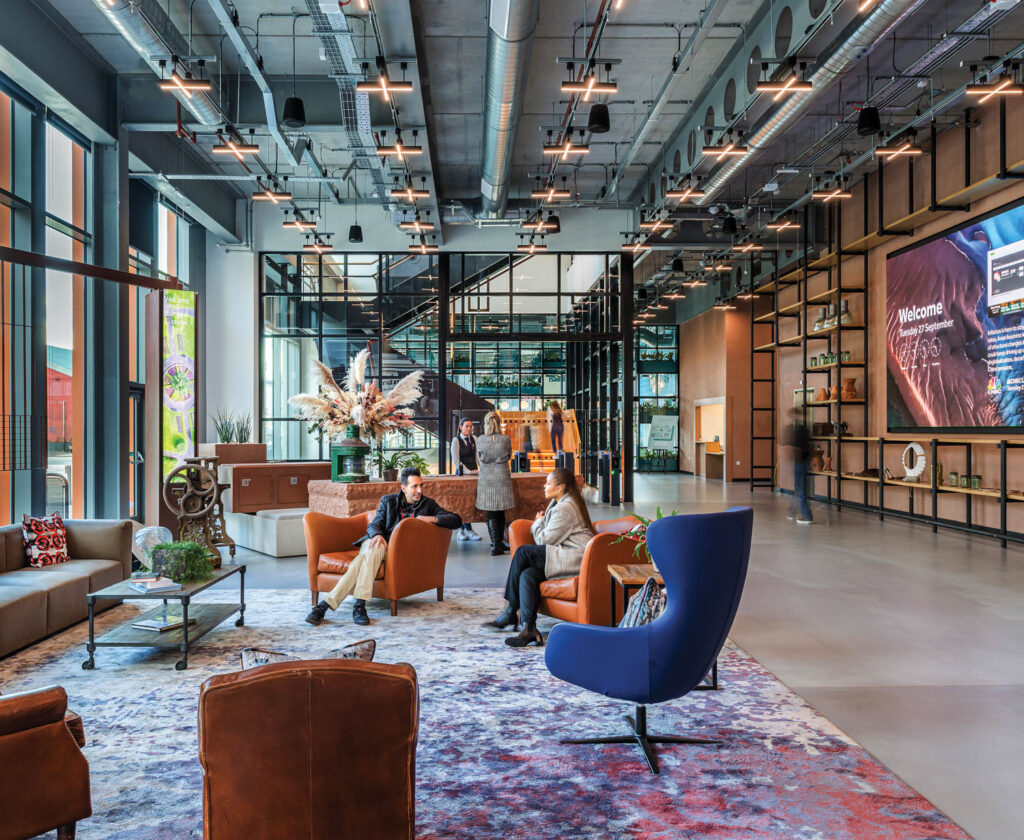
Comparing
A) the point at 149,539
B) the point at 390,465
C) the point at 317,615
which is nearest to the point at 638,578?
the point at 317,615

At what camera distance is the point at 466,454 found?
9.91 meters

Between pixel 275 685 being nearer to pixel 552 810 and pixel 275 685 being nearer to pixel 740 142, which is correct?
pixel 552 810

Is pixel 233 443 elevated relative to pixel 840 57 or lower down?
lower down

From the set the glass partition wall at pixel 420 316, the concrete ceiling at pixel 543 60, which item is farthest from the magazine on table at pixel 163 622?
the glass partition wall at pixel 420 316

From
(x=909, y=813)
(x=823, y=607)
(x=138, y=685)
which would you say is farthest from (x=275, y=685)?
(x=823, y=607)

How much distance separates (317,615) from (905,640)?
405cm

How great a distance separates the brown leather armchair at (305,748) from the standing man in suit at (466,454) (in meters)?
7.84

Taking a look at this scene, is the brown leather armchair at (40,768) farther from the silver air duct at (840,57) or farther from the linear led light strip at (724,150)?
the linear led light strip at (724,150)

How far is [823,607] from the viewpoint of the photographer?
5926mm

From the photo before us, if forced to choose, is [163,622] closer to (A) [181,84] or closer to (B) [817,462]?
(A) [181,84]

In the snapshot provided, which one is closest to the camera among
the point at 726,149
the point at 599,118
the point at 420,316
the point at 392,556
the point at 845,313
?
the point at 392,556

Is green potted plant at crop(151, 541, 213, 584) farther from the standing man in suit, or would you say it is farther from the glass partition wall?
the glass partition wall

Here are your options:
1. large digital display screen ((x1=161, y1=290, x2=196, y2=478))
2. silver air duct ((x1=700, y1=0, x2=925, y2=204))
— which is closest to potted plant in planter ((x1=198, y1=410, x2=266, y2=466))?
large digital display screen ((x1=161, y1=290, x2=196, y2=478))

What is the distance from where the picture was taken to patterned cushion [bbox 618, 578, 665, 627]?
3.55m
